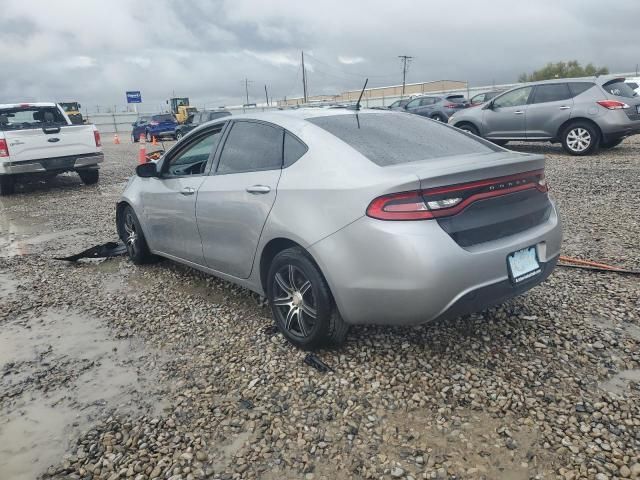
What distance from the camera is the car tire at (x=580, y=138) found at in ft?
34.2

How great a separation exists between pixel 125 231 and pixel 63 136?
19.5ft

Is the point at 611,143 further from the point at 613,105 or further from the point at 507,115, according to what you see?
the point at 507,115

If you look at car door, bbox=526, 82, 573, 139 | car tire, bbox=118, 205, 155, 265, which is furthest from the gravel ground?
car door, bbox=526, 82, 573, 139

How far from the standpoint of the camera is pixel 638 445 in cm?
226

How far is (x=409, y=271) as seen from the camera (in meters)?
2.59

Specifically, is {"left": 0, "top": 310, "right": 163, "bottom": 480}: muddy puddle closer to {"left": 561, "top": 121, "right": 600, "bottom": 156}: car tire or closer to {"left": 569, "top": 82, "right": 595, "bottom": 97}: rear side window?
{"left": 561, "top": 121, "right": 600, "bottom": 156}: car tire

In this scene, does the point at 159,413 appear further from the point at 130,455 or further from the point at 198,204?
the point at 198,204

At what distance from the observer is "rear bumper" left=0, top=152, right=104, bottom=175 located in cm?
980

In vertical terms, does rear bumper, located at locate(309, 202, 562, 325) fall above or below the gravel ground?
above

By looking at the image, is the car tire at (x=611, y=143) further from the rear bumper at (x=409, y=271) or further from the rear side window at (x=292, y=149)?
the rear side window at (x=292, y=149)

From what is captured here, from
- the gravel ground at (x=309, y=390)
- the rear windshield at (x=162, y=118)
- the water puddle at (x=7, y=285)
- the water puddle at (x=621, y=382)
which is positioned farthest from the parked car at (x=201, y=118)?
the water puddle at (x=621, y=382)

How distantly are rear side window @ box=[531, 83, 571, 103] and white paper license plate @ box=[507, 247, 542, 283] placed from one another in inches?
358

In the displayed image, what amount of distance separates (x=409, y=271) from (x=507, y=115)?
10.3 meters

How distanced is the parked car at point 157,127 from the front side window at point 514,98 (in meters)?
20.2
